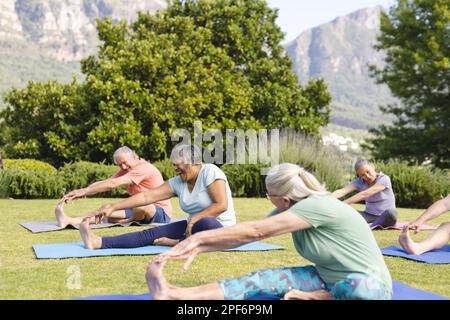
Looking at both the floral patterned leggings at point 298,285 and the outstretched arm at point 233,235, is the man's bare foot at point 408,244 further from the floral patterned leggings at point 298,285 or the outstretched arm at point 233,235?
the outstretched arm at point 233,235

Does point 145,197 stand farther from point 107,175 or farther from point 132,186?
point 107,175

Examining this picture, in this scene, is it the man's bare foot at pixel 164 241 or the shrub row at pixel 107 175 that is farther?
the shrub row at pixel 107 175

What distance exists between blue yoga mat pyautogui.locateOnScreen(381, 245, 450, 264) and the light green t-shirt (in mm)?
2799

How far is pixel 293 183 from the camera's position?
11.6ft

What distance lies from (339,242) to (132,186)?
5.29 m

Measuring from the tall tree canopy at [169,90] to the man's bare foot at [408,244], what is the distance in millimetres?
14212

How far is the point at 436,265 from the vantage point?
613 cm

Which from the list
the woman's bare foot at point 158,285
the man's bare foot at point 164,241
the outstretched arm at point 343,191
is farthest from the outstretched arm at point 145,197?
the outstretched arm at point 343,191

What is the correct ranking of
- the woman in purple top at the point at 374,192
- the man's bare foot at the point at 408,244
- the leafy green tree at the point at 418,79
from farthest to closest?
the leafy green tree at the point at 418,79
the woman in purple top at the point at 374,192
the man's bare foot at the point at 408,244

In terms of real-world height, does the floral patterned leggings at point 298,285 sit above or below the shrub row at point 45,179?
above

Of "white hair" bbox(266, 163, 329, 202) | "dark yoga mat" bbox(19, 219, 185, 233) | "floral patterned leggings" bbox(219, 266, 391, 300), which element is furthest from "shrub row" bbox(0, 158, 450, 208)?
"white hair" bbox(266, 163, 329, 202)

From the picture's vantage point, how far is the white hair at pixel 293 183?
11.6 feet
